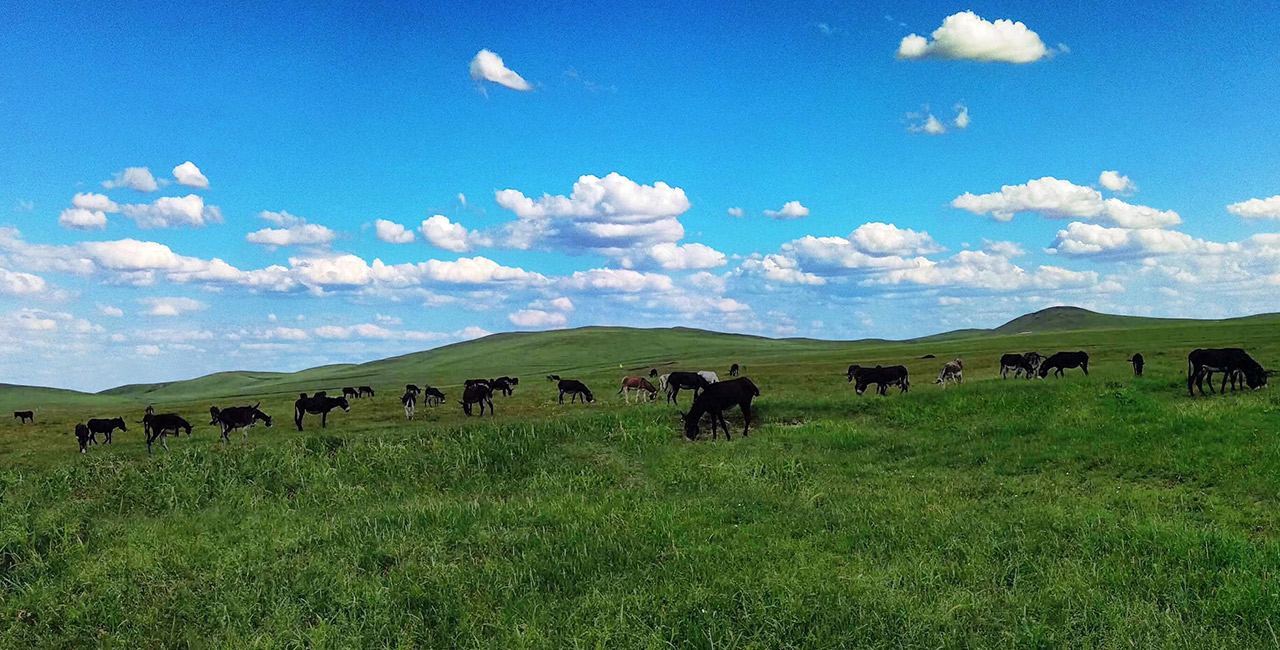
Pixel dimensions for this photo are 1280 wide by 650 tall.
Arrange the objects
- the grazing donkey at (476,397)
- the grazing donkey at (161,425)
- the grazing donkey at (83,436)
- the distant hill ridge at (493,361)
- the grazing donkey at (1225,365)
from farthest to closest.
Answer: the distant hill ridge at (493,361) → the grazing donkey at (476,397) → the grazing donkey at (83,436) → the grazing donkey at (161,425) → the grazing donkey at (1225,365)

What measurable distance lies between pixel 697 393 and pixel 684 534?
1345cm

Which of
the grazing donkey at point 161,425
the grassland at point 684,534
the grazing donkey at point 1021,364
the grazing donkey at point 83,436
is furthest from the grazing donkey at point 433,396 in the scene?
the grazing donkey at point 1021,364

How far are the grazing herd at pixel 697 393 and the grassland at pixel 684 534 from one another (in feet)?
5.29

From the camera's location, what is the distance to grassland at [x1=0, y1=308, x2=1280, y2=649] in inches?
408

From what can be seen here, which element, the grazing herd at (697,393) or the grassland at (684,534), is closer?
the grassland at (684,534)

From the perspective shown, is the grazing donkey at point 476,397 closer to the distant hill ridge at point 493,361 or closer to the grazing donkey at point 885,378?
the grazing donkey at point 885,378

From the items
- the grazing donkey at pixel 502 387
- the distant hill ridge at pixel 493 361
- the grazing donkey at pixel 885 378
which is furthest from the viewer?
the distant hill ridge at pixel 493 361

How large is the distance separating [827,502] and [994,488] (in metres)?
4.24

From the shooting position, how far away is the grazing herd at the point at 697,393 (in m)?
25.7

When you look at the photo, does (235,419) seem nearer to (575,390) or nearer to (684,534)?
(575,390)

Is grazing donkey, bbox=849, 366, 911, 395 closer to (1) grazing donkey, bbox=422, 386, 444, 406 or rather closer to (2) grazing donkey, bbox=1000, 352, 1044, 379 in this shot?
(2) grazing donkey, bbox=1000, 352, 1044, 379

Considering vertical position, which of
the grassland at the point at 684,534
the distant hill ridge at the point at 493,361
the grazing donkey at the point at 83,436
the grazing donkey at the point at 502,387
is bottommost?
the grassland at the point at 684,534

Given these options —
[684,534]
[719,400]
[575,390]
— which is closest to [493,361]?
[575,390]

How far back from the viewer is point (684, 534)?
1377 centimetres
